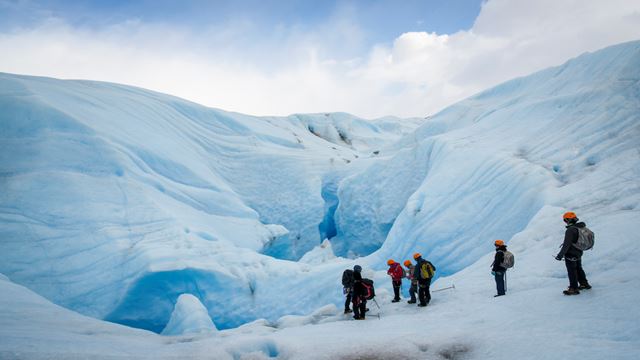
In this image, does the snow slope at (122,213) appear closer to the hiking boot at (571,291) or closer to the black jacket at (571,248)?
the hiking boot at (571,291)

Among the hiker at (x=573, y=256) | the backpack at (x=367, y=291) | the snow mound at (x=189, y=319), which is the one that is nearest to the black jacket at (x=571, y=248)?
the hiker at (x=573, y=256)

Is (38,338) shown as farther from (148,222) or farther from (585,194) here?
(585,194)

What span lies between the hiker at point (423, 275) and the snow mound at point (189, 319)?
17.8 ft

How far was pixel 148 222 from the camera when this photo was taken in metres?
13.8

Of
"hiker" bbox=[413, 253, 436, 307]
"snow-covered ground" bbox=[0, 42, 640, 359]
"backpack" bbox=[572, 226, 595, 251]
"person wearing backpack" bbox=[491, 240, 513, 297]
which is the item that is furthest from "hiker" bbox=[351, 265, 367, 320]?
"backpack" bbox=[572, 226, 595, 251]

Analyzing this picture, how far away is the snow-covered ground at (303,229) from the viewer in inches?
213

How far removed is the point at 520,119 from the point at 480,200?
494cm

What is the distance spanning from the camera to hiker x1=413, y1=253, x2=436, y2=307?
290 inches

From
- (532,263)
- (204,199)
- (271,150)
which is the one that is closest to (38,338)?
(532,263)

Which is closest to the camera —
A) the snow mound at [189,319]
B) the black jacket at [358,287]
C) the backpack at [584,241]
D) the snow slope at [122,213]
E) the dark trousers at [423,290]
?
the backpack at [584,241]

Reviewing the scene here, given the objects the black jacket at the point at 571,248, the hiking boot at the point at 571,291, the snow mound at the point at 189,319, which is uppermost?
the black jacket at the point at 571,248

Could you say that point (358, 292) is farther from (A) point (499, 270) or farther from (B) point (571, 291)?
(B) point (571, 291)

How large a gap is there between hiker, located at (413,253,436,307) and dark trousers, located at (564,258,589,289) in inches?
91.0

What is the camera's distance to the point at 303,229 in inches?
947
